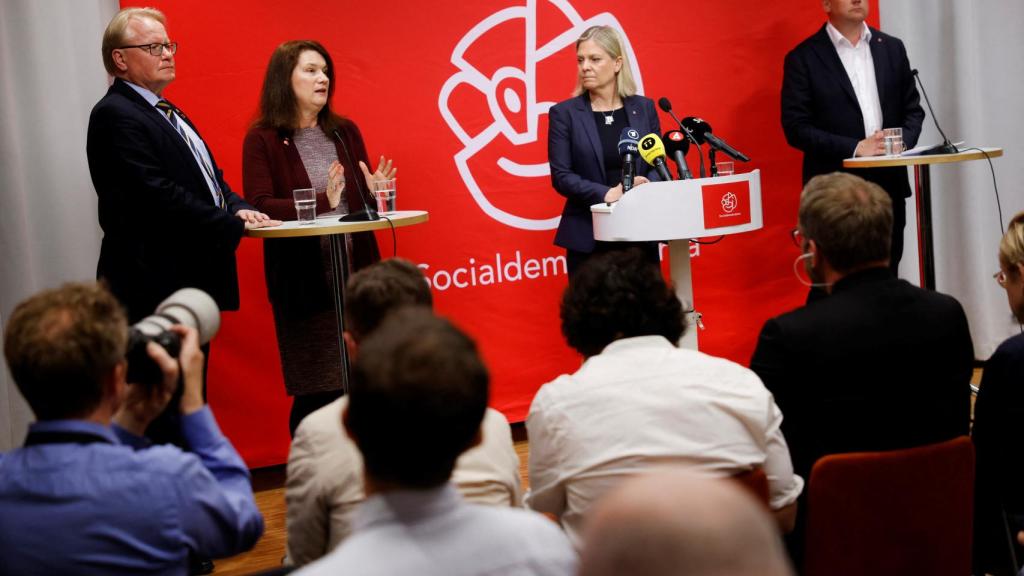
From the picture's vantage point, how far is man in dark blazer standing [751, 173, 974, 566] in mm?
2256

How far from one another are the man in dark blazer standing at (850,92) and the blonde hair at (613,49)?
0.94 m

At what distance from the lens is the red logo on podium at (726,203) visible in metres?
4.21

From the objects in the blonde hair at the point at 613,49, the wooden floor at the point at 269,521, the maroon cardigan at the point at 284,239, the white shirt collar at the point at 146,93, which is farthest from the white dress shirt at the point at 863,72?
the white shirt collar at the point at 146,93

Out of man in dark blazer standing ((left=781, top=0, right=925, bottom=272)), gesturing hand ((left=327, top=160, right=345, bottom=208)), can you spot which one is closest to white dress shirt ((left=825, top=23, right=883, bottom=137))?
man in dark blazer standing ((left=781, top=0, right=925, bottom=272))

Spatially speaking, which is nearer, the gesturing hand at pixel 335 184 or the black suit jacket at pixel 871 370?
the black suit jacket at pixel 871 370

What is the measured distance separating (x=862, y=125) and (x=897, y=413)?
322cm

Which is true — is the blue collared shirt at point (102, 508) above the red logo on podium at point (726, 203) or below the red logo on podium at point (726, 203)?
below

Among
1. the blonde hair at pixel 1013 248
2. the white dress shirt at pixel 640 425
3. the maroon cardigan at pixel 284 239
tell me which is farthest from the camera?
the maroon cardigan at pixel 284 239

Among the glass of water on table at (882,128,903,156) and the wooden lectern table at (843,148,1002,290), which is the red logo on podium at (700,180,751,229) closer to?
the wooden lectern table at (843,148,1002,290)

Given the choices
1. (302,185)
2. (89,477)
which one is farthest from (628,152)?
(89,477)

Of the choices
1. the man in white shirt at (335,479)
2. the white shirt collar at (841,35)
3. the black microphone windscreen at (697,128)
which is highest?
the white shirt collar at (841,35)

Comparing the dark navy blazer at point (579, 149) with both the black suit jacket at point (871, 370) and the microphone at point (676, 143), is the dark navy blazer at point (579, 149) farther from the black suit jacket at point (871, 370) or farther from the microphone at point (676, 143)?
the black suit jacket at point (871, 370)

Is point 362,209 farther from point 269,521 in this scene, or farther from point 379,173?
point 269,521

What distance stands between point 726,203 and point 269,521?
6.96 feet
